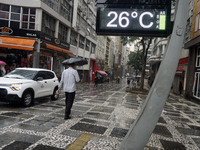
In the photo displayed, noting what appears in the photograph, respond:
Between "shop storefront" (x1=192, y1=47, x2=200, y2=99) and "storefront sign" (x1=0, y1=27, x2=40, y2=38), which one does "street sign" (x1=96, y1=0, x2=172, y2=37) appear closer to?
"shop storefront" (x1=192, y1=47, x2=200, y2=99)

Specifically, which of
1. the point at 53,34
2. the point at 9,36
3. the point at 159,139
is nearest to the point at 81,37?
the point at 53,34

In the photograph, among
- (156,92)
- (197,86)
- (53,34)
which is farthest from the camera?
(53,34)

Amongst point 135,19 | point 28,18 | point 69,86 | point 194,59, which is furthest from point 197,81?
point 28,18

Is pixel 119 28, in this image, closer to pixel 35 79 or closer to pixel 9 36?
pixel 35 79

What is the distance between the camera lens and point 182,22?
2.84m

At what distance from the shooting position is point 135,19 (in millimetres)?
3578

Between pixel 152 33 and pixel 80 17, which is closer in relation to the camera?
pixel 152 33

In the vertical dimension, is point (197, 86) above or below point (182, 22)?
below

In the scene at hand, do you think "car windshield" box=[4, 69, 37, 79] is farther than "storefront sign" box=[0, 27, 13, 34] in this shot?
No

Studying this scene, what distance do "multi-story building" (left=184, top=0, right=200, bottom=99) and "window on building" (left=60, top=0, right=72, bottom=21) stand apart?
15.9m

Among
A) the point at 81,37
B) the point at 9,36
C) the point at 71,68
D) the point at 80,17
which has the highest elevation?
the point at 80,17

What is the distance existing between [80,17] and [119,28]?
94.0ft

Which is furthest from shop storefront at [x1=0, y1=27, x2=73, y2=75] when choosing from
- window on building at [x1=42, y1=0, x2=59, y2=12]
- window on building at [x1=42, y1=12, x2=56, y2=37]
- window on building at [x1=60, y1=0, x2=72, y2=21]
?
window on building at [x1=60, y1=0, x2=72, y2=21]

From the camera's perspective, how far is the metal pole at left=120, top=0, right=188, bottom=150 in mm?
2715
